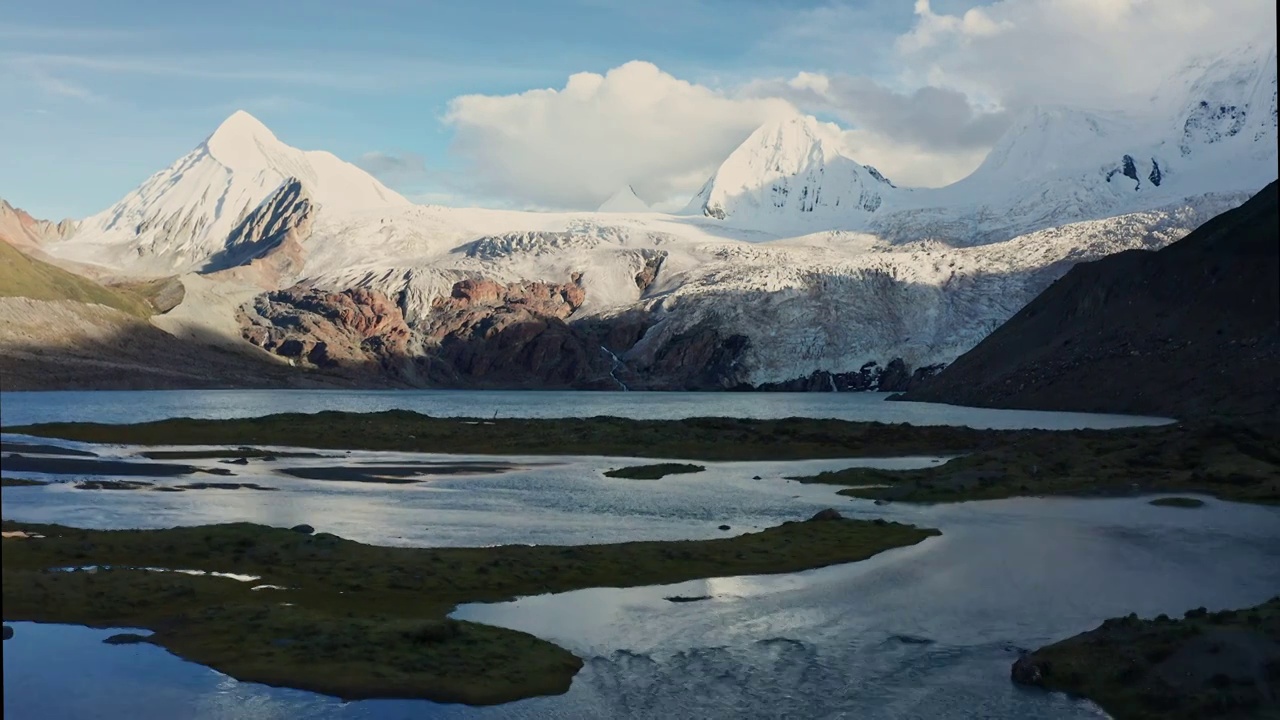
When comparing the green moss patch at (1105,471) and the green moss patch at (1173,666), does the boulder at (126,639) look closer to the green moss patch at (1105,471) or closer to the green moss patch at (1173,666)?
the green moss patch at (1173,666)

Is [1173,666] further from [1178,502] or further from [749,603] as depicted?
[1178,502]

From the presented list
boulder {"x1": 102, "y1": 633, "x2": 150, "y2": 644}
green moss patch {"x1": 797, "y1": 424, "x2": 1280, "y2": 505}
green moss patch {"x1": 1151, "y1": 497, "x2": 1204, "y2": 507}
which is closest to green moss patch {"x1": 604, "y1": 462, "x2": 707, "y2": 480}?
green moss patch {"x1": 797, "y1": 424, "x2": 1280, "y2": 505}

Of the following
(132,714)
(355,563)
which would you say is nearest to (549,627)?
(355,563)

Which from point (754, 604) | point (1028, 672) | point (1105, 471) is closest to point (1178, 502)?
point (1105, 471)

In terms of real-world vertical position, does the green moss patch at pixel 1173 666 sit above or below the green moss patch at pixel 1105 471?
below

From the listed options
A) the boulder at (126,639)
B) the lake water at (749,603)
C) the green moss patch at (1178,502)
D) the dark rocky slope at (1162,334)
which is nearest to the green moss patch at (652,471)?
the lake water at (749,603)
